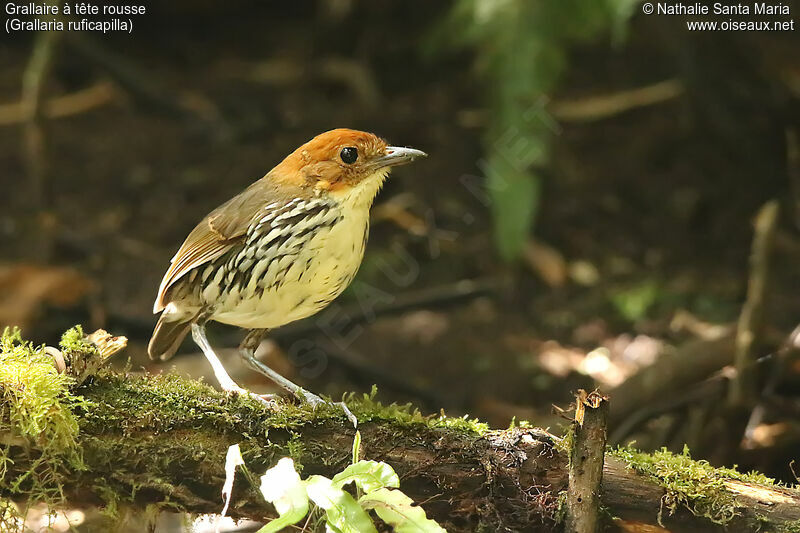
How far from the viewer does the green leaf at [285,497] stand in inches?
88.4

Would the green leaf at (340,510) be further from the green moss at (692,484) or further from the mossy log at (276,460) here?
the green moss at (692,484)

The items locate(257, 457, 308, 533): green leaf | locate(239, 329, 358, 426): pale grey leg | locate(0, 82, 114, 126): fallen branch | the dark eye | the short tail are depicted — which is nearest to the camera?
locate(257, 457, 308, 533): green leaf

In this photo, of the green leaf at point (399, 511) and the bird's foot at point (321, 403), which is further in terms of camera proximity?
the bird's foot at point (321, 403)

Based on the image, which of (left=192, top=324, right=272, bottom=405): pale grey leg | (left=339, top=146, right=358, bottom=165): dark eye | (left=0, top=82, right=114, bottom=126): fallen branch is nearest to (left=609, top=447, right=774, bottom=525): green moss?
(left=192, top=324, right=272, bottom=405): pale grey leg

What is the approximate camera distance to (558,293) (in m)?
6.64

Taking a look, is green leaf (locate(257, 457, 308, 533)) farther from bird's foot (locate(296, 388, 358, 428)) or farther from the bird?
the bird

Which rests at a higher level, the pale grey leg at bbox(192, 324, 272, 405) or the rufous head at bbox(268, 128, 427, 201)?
the rufous head at bbox(268, 128, 427, 201)

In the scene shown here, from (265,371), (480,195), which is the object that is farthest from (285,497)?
(480,195)

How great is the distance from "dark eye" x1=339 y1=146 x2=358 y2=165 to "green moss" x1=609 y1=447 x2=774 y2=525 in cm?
133

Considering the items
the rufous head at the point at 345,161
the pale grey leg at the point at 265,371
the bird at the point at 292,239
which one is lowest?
the pale grey leg at the point at 265,371

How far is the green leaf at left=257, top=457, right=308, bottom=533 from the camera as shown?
2.25 metres

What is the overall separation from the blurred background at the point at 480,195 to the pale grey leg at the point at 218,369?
172 cm

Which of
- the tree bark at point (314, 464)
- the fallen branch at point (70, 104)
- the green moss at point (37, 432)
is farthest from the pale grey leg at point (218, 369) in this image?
the fallen branch at point (70, 104)

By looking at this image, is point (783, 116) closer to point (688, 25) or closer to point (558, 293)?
point (688, 25)
